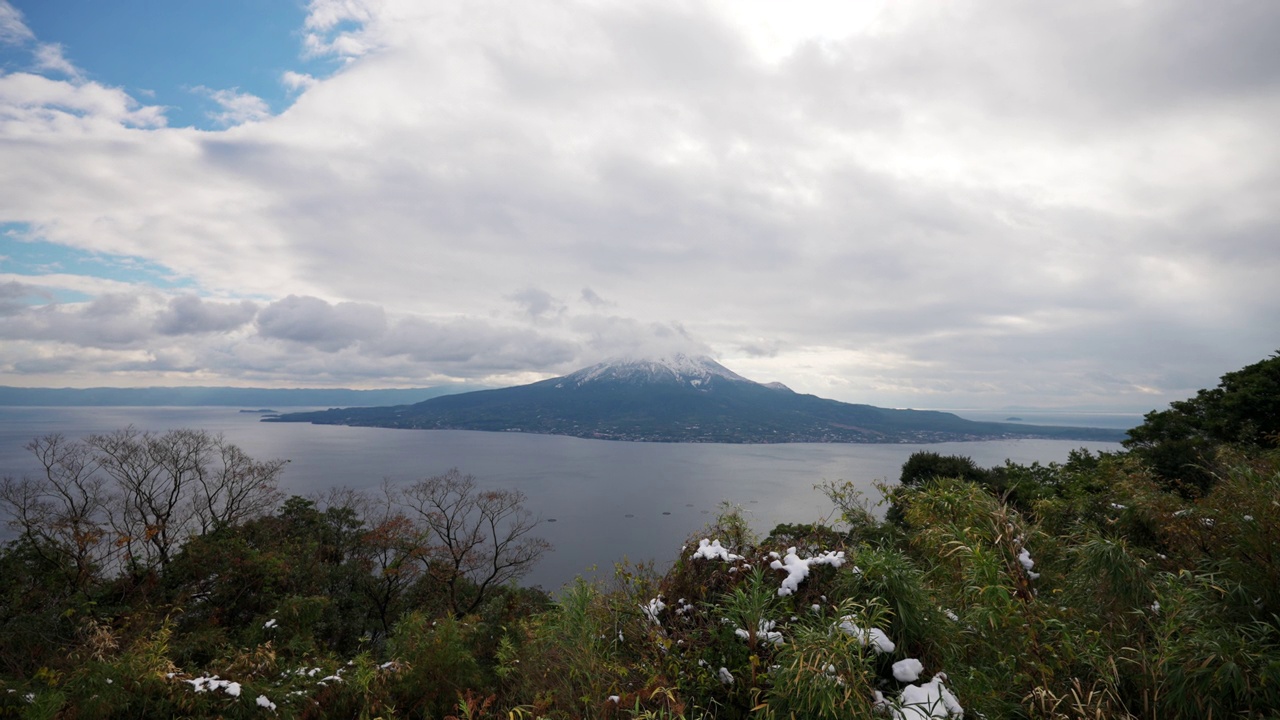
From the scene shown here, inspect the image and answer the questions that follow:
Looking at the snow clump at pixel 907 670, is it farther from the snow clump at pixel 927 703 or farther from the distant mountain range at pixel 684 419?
the distant mountain range at pixel 684 419

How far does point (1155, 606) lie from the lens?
353 centimetres

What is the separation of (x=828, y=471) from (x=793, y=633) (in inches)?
3094

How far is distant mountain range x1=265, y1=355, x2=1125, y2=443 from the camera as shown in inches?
5305

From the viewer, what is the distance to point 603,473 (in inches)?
3039

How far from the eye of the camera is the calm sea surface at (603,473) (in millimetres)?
43406

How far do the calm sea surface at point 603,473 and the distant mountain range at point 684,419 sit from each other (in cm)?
1255

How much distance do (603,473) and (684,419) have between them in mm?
77396

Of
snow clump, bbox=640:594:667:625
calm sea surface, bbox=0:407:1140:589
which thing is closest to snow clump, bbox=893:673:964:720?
snow clump, bbox=640:594:667:625

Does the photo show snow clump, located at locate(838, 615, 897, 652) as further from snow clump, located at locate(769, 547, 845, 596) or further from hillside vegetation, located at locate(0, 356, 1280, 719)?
snow clump, located at locate(769, 547, 845, 596)

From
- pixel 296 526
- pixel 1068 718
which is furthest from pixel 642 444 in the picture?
pixel 1068 718

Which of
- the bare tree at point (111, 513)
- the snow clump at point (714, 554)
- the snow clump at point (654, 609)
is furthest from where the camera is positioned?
the bare tree at point (111, 513)

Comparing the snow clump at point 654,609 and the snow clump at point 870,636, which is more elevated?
the snow clump at point 870,636

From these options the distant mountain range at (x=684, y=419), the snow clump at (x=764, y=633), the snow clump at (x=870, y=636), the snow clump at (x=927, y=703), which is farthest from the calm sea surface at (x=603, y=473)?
the snow clump at (x=927, y=703)

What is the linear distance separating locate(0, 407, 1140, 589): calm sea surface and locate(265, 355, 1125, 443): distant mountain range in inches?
494
